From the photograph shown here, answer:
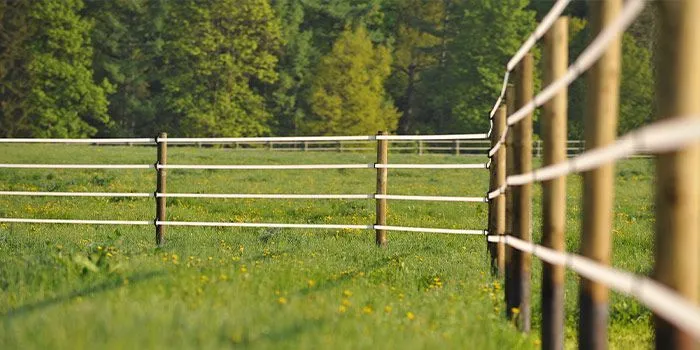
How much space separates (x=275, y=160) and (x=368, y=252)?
101 feet

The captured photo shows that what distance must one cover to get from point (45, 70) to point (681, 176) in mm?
57725

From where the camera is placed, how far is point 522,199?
25.3ft

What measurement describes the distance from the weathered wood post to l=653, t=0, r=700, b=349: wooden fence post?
3.68 m

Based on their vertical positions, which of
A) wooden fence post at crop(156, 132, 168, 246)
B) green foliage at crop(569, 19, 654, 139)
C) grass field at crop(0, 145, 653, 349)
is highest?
green foliage at crop(569, 19, 654, 139)

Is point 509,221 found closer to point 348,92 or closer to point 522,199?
point 522,199

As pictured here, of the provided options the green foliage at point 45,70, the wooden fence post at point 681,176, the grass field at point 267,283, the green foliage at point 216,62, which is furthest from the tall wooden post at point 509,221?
the green foliage at point 216,62

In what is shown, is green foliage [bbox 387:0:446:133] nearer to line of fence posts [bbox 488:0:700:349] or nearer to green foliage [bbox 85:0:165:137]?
green foliage [bbox 85:0:165:137]

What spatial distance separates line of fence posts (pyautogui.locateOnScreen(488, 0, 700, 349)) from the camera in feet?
12.0

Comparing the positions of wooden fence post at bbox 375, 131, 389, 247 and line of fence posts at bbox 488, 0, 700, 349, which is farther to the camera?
wooden fence post at bbox 375, 131, 389, 247

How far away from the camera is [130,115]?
69750 mm

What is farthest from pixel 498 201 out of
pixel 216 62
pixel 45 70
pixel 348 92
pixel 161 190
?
pixel 348 92

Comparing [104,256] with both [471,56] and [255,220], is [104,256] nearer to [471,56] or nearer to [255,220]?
[255,220]

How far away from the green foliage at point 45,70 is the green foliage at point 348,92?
46.0ft

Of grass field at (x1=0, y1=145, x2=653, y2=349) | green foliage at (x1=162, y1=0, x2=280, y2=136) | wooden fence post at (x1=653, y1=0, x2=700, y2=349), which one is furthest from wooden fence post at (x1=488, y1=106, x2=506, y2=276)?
green foliage at (x1=162, y1=0, x2=280, y2=136)
